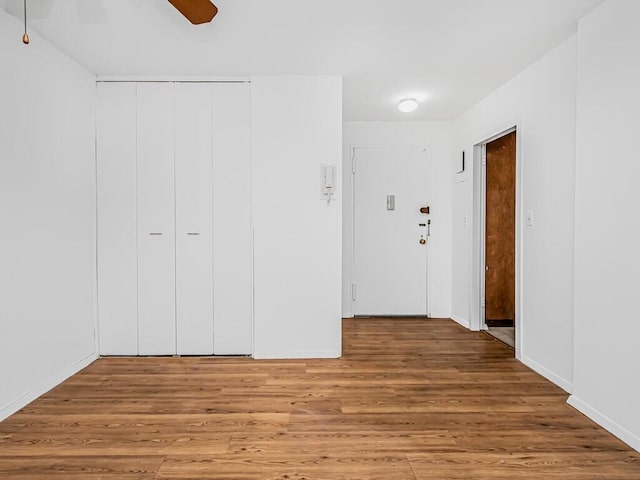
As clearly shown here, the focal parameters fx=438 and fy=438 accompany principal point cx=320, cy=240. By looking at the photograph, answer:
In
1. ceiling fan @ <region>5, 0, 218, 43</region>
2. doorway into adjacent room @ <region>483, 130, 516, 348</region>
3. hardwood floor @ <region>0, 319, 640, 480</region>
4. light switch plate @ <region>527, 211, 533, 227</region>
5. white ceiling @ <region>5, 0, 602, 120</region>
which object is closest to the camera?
hardwood floor @ <region>0, 319, 640, 480</region>

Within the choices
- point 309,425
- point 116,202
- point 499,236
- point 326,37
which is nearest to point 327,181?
point 326,37

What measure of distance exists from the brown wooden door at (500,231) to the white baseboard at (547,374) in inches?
49.8

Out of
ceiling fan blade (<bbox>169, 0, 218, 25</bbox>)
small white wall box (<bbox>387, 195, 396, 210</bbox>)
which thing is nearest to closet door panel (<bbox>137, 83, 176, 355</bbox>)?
ceiling fan blade (<bbox>169, 0, 218, 25</bbox>)

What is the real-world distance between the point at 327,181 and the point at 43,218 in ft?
7.14

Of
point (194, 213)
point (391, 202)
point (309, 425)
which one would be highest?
point (391, 202)

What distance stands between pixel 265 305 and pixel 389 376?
1230mm

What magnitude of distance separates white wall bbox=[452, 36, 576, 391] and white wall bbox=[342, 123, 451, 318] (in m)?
1.40

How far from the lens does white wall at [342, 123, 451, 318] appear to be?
5.55 m

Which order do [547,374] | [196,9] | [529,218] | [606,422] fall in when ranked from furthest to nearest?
[529,218], [547,374], [606,422], [196,9]

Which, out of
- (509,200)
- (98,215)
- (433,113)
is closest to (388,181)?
(433,113)

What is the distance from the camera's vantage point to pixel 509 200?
502 cm

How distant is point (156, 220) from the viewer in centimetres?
390

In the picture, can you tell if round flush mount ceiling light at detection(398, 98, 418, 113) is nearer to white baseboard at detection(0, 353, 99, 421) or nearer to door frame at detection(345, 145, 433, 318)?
door frame at detection(345, 145, 433, 318)

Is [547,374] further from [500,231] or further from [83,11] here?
[83,11]
